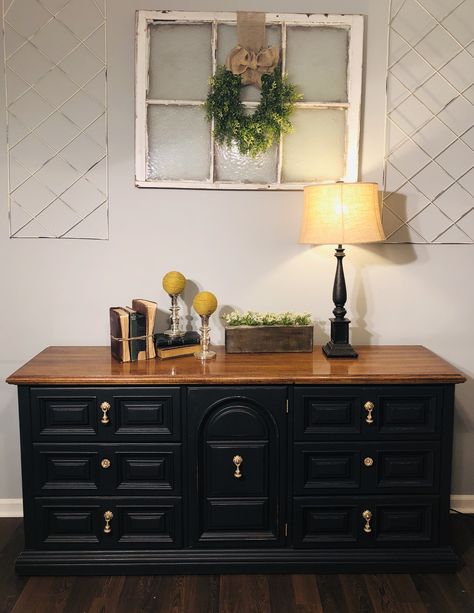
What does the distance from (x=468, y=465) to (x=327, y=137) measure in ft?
5.11

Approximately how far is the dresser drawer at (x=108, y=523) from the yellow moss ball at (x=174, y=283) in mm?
791

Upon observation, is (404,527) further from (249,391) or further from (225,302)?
(225,302)

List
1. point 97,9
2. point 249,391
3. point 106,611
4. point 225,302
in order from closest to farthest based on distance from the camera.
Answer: point 106,611
point 249,391
point 97,9
point 225,302

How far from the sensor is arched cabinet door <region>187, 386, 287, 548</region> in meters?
2.14

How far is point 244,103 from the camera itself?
2.47 metres

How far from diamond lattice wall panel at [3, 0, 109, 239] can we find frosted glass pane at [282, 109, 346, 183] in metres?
0.77

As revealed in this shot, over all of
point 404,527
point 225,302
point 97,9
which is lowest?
point 404,527

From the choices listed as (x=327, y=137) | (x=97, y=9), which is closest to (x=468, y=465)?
(x=327, y=137)

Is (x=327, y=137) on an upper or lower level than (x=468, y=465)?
upper

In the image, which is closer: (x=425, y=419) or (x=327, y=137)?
(x=425, y=419)

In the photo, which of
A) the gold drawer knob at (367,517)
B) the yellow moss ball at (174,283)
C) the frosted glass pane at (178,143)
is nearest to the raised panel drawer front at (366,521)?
the gold drawer knob at (367,517)

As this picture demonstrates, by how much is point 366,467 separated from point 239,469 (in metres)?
0.46

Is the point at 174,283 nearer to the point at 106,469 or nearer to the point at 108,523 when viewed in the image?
the point at 106,469

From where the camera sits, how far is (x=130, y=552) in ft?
7.24
